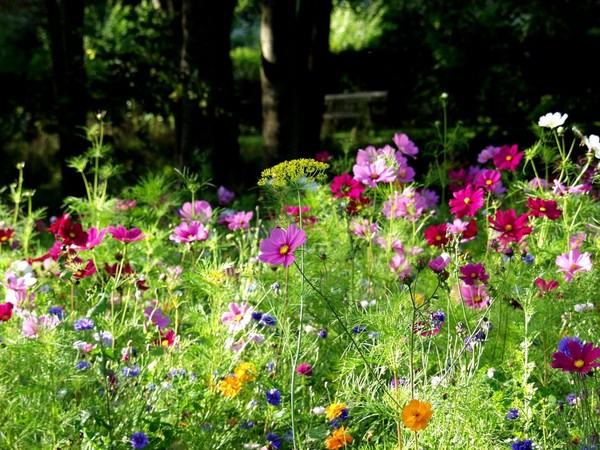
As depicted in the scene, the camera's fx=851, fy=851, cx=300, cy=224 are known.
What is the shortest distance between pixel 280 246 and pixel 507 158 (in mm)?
1781

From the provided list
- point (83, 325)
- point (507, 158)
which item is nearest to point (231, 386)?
point (83, 325)

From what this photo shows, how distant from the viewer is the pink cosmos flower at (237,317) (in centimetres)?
257

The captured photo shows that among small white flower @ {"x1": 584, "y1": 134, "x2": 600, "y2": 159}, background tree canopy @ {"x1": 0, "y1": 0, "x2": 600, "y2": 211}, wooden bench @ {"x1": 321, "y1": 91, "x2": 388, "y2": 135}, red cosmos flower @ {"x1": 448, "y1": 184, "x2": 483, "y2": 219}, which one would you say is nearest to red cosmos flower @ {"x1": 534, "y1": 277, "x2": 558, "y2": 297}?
red cosmos flower @ {"x1": 448, "y1": 184, "x2": 483, "y2": 219}

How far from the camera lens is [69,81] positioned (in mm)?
6652

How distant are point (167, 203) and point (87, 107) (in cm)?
328

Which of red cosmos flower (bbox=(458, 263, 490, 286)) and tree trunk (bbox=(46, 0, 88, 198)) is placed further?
tree trunk (bbox=(46, 0, 88, 198))

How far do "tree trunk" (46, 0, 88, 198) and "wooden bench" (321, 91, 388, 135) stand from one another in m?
6.91

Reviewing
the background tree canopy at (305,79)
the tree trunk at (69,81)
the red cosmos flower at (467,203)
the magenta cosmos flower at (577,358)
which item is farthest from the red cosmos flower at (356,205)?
the tree trunk at (69,81)

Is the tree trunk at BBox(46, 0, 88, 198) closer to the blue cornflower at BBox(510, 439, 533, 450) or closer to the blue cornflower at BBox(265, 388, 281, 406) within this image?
the blue cornflower at BBox(265, 388, 281, 406)

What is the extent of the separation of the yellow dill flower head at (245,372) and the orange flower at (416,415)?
2.55 feet

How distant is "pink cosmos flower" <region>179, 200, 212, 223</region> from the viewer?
322 centimetres

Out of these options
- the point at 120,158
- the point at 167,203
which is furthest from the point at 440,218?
the point at 120,158

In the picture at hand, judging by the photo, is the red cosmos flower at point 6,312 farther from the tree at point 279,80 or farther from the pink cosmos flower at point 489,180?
the tree at point 279,80

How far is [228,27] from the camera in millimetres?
7473
